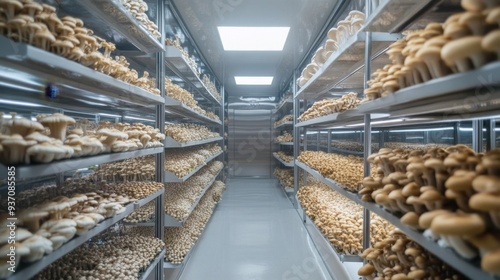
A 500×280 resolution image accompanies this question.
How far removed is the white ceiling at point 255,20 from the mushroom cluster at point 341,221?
244 cm

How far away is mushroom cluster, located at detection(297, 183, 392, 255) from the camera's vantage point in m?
2.38

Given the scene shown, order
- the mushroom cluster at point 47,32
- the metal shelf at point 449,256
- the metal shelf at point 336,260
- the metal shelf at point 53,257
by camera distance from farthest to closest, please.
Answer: the metal shelf at point 336,260
the mushroom cluster at point 47,32
the metal shelf at point 53,257
the metal shelf at point 449,256

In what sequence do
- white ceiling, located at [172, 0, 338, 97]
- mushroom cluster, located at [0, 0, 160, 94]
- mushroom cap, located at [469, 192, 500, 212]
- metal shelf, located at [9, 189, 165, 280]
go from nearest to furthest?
mushroom cap, located at [469, 192, 500, 212] < metal shelf, located at [9, 189, 165, 280] < mushroom cluster, located at [0, 0, 160, 94] < white ceiling, located at [172, 0, 338, 97]

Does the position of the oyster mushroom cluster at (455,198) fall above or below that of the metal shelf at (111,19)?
below

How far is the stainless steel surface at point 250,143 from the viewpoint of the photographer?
11.4 m

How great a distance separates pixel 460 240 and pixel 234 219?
183 inches

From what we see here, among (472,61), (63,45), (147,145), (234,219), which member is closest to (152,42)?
(147,145)

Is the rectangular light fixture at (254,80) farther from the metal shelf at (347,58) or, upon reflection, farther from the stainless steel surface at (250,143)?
the metal shelf at (347,58)

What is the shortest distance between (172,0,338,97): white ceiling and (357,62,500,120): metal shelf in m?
2.40

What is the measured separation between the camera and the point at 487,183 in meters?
0.87

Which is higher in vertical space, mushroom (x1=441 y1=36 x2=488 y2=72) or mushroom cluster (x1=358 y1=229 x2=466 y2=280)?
mushroom (x1=441 y1=36 x2=488 y2=72)

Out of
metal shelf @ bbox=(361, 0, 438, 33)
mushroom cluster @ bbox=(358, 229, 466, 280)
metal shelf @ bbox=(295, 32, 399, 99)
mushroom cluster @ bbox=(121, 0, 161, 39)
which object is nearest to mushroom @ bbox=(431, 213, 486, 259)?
mushroom cluster @ bbox=(358, 229, 466, 280)

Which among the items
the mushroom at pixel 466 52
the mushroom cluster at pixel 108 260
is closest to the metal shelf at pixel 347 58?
the mushroom at pixel 466 52

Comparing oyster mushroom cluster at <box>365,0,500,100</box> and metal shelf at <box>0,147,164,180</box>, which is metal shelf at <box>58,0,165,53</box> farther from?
oyster mushroom cluster at <box>365,0,500,100</box>
